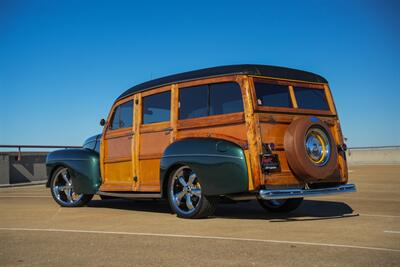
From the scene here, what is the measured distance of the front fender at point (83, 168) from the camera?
900 centimetres

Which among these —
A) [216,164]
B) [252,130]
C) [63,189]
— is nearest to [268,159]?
[252,130]

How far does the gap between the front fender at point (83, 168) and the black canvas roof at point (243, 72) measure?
6.58ft

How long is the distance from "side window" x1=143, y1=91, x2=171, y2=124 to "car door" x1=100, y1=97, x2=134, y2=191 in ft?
1.34

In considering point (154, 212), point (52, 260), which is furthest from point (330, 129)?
point (52, 260)

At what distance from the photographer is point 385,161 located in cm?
3338

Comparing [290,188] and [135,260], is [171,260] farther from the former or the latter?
[290,188]

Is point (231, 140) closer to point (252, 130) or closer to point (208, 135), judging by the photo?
point (252, 130)

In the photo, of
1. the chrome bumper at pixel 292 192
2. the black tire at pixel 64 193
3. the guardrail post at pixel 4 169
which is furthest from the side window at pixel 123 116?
the guardrail post at pixel 4 169

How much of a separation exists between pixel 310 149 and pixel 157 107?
8.52 feet

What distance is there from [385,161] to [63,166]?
28336mm

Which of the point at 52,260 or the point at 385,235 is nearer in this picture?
the point at 52,260

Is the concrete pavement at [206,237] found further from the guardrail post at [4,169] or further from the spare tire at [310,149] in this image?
the guardrail post at [4,169]

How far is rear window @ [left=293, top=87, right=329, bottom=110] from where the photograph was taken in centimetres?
722

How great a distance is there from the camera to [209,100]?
23.1 feet
